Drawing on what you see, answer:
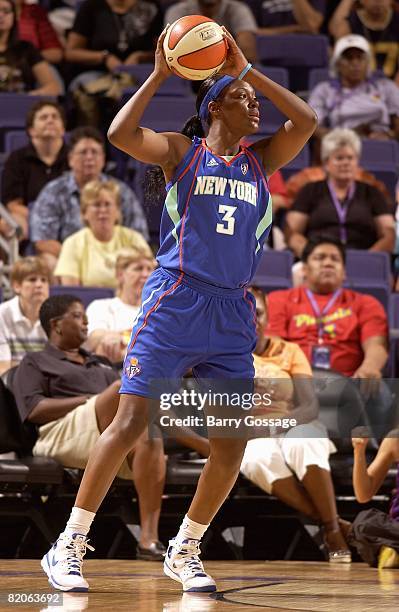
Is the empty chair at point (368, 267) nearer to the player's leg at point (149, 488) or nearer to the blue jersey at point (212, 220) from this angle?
the player's leg at point (149, 488)

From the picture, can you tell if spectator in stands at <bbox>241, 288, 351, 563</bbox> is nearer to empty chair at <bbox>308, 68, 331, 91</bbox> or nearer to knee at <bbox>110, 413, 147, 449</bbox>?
knee at <bbox>110, 413, 147, 449</bbox>

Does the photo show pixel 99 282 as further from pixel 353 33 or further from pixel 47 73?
pixel 353 33

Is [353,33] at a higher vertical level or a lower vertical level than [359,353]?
higher

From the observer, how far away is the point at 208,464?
4148 mm

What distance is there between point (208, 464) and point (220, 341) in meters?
0.45

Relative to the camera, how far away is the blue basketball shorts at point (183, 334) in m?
4.04

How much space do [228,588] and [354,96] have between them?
6231mm

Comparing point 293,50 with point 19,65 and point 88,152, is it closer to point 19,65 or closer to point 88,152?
point 19,65

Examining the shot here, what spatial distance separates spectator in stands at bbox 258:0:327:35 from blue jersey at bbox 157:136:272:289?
6945 mm

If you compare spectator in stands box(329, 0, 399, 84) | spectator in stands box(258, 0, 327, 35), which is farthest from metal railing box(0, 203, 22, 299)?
spectator in stands box(329, 0, 399, 84)

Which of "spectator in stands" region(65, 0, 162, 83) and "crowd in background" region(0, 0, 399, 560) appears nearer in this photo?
"crowd in background" region(0, 0, 399, 560)

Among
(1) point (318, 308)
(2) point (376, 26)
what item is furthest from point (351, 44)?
(1) point (318, 308)

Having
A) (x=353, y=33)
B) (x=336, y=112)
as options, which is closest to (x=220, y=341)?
(x=336, y=112)

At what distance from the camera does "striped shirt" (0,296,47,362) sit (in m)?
6.76
